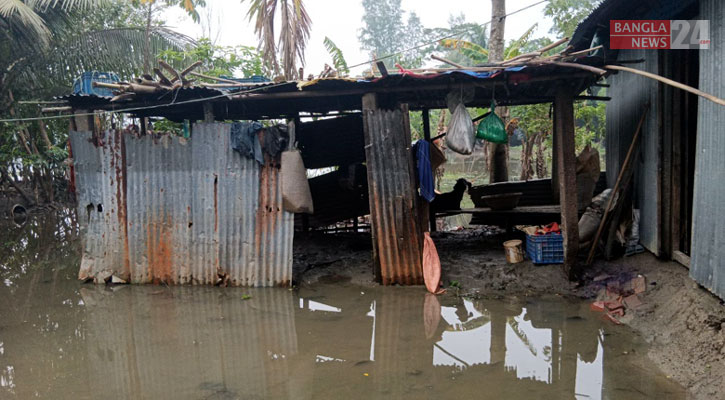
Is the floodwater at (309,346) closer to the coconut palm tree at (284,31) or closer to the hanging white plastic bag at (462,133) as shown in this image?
the hanging white plastic bag at (462,133)

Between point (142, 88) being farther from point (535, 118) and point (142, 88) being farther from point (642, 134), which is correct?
point (535, 118)

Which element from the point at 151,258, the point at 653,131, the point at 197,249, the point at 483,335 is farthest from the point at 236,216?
the point at 653,131

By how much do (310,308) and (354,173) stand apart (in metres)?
3.76

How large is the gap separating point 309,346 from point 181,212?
3.50 m

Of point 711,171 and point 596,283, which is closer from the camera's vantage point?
point 711,171

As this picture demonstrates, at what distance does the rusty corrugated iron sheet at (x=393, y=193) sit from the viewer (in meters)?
7.10

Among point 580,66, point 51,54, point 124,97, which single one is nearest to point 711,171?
point 580,66

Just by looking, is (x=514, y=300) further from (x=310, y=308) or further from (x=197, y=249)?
(x=197, y=249)

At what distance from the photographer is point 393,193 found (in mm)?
7168

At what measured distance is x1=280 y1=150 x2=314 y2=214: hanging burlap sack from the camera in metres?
7.22

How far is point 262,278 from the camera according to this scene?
24.5 ft

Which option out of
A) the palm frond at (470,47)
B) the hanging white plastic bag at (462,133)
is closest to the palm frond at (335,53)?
the palm frond at (470,47)

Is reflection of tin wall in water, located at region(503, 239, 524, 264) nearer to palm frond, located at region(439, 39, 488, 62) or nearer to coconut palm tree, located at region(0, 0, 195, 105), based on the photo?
palm frond, located at region(439, 39, 488, 62)

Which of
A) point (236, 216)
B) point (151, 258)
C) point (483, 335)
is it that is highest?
point (236, 216)
